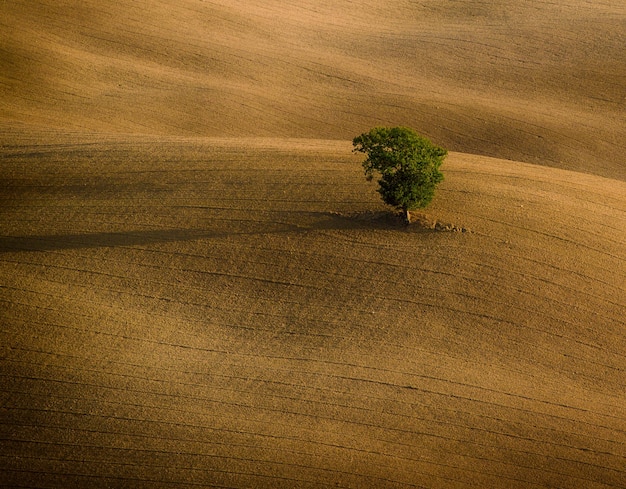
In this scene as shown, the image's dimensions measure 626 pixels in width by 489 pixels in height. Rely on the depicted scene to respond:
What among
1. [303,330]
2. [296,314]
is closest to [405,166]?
[296,314]

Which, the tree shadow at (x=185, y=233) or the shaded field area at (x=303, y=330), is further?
the tree shadow at (x=185, y=233)

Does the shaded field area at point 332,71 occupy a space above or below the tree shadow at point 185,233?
above

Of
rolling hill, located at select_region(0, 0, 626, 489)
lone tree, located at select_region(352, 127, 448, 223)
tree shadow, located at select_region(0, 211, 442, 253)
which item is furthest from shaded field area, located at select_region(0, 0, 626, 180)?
lone tree, located at select_region(352, 127, 448, 223)

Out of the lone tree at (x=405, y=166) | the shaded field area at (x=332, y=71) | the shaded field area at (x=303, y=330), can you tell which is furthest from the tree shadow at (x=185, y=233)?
the shaded field area at (x=332, y=71)

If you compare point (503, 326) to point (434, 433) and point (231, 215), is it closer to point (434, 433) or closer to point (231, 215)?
point (434, 433)

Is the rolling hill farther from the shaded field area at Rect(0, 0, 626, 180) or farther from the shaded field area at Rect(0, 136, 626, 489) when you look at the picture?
the shaded field area at Rect(0, 0, 626, 180)

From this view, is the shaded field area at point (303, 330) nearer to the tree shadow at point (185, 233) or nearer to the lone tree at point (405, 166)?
the tree shadow at point (185, 233)

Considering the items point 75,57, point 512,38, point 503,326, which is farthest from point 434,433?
point 512,38
